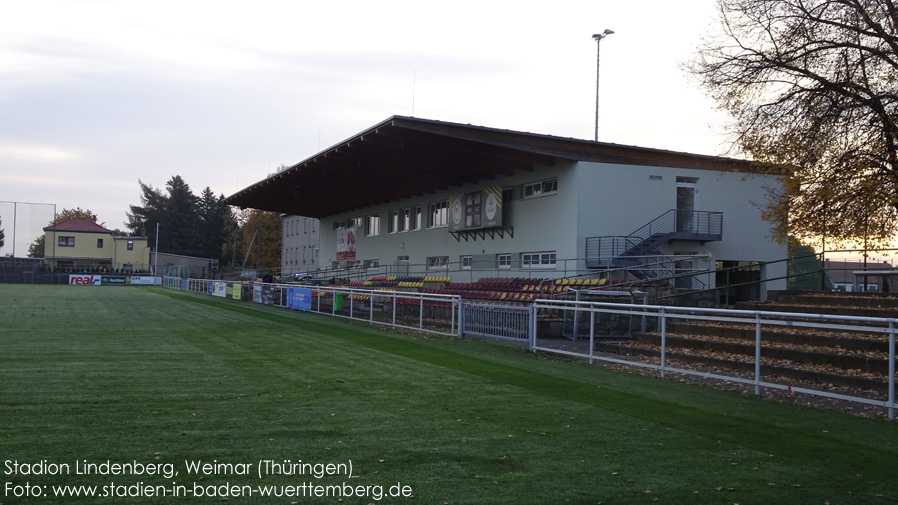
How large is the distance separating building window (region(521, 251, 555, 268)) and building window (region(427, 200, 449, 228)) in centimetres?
791

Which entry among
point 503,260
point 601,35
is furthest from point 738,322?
point 601,35

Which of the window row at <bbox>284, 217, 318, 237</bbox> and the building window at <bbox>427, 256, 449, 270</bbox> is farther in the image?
the window row at <bbox>284, 217, 318, 237</bbox>

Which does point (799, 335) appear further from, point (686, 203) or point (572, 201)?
point (686, 203)

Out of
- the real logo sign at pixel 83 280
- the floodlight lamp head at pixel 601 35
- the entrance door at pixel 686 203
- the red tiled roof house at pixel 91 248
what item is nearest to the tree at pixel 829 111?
the entrance door at pixel 686 203

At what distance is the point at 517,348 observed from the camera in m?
16.5

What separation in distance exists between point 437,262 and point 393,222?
26.5ft

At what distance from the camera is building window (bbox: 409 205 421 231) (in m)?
43.1

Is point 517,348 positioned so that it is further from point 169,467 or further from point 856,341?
point 169,467

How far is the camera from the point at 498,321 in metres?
17.5

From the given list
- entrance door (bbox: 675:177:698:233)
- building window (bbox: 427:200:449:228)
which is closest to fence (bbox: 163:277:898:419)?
entrance door (bbox: 675:177:698:233)

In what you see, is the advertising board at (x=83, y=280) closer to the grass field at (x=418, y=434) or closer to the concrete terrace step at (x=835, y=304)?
the grass field at (x=418, y=434)

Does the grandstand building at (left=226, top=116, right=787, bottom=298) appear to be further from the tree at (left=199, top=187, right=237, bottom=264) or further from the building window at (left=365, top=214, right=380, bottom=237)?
the tree at (left=199, top=187, right=237, bottom=264)

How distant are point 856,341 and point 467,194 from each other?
84.1 feet

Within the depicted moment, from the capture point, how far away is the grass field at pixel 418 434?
5324 mm
